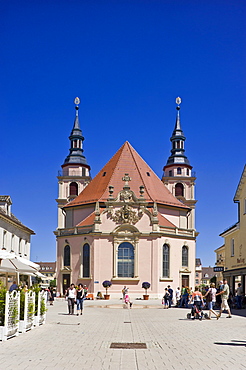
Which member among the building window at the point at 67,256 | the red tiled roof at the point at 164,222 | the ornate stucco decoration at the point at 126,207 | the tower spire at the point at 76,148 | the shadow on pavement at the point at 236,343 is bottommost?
the shadow on pavement at the point at 236,343

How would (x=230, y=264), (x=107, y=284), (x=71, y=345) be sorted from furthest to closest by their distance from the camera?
(x=107, y=284) → (x=230, y=264) → (x=71, y=345)

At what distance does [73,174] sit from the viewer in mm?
82000

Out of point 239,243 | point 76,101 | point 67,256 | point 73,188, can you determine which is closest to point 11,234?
point 67,256

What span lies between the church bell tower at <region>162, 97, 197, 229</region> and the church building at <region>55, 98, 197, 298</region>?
17355 millimetres

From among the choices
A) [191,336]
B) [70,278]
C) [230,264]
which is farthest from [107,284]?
[191,336]

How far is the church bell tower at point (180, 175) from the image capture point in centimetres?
8111

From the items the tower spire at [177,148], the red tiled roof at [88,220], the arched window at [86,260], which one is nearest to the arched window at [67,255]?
the arched window at [86,260]

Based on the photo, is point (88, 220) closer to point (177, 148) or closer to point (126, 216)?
point (126, 216)

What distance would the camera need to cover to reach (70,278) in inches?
2245

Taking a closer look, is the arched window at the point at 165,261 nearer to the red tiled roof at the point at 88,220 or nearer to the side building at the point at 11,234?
the red tiled roof at the point at 88,220

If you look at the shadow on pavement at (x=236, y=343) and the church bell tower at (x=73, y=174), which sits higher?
the church bell tower at (x=73, y=174)

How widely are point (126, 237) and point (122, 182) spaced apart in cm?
836

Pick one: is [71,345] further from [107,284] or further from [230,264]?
[107,284]

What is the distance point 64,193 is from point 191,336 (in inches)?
2565
